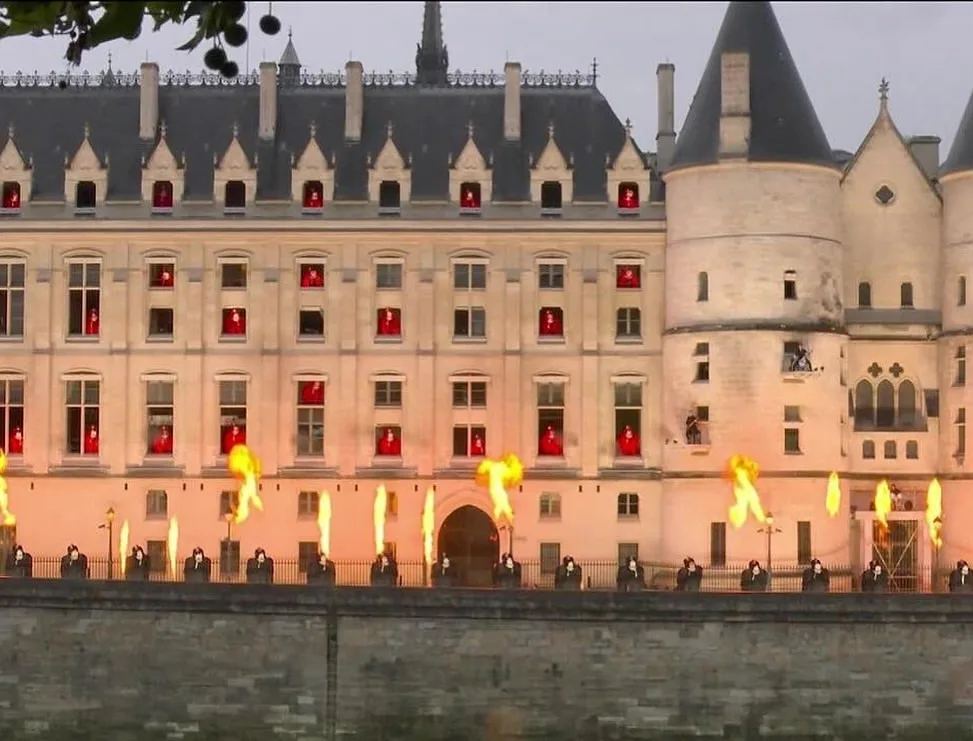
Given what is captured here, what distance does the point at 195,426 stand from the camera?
70.8 m

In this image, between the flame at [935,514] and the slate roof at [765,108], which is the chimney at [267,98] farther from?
the flame at [935,514]

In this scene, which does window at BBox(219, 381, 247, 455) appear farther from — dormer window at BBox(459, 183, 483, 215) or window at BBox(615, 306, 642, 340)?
window at BBox(615, 306, 642, 340)

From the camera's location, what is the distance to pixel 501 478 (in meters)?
68.3

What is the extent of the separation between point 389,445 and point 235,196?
407 inches

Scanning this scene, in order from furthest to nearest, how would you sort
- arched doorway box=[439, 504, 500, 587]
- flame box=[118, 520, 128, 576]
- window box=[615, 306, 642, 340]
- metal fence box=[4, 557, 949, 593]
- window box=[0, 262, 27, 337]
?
window box=[0, 262, 27, 337], window box=[615, 306, 642, 340], arched doorway box=[439, 504, 500, 587], flame box=[118, 520, 128, 576], metal fence box=[4, 557, 949, 593]

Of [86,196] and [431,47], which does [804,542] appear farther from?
[431,47]

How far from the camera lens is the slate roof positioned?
2697 inches

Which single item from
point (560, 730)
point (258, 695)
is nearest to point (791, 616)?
point (560, 730)

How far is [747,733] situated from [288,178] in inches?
1132

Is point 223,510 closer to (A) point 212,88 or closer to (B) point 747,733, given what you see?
(A) point 212,88

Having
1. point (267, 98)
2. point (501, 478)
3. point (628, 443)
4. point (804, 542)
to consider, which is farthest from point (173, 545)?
point (804, 542)

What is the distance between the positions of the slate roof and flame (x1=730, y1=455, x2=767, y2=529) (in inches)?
401

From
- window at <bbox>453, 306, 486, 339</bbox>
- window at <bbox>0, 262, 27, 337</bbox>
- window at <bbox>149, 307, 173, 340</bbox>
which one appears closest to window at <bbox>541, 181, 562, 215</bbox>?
window at <bbox>453, 306, 486, 339</bbox>

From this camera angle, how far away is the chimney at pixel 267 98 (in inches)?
2879
